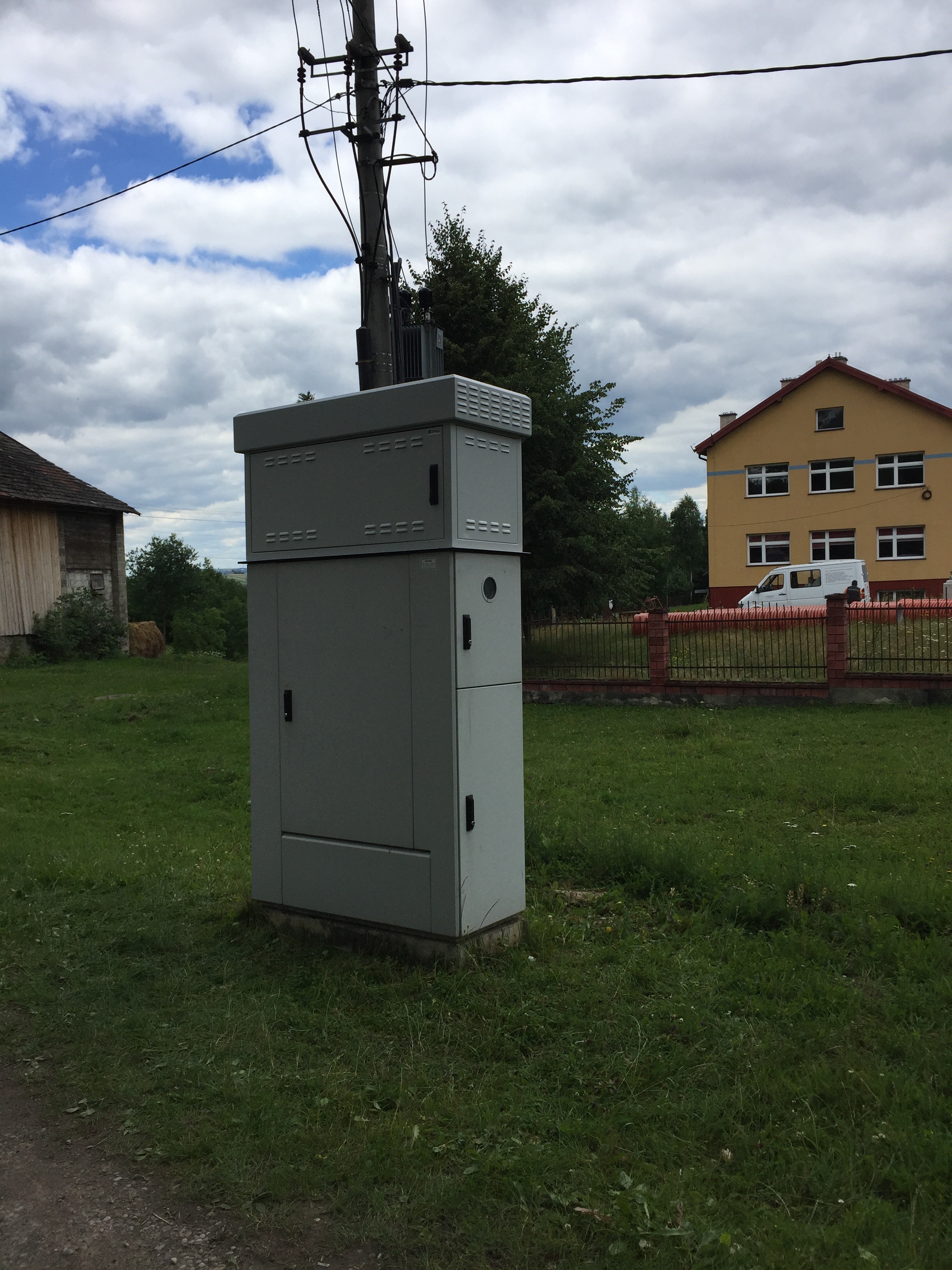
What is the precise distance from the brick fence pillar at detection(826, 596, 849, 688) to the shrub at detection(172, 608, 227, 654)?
146 ft

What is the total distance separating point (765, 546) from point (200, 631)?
35.0m

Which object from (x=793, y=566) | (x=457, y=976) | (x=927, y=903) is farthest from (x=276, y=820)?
(x=793, y=566)

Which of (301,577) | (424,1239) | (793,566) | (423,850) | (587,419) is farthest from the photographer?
(793,566)

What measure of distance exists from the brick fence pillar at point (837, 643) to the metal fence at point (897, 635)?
0.12 metres

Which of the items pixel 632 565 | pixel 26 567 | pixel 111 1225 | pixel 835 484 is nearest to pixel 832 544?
pixel 835 484

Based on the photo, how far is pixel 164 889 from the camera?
21.6ft

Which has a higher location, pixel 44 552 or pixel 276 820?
pixel 44 552

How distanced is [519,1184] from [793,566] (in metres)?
28.0

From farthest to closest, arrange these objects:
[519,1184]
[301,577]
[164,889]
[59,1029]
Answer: [164,889] < [301,577] < [59,1029] < [519,1184]

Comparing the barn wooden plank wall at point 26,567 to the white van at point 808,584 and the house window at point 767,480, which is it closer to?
the white van at point 808,584

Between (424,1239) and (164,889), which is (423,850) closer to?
(424,1239)

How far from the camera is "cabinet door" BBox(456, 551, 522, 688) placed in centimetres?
484

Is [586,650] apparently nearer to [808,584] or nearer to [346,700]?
[346,700]

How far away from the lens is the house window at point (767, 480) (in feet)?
128
